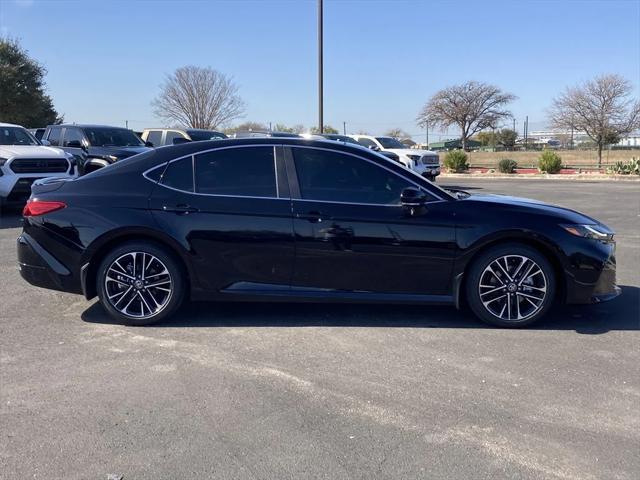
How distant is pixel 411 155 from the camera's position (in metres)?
21.2

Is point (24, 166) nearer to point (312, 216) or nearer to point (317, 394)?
point (312, 216)

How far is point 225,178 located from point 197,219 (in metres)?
0.44

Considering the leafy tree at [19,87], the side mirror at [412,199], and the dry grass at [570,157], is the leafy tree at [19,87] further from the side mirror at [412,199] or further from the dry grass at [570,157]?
the side mirror at [412,199]

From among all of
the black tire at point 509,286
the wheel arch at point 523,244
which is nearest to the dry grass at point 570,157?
the wheel arch at point 523,244

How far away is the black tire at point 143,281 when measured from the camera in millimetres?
5145

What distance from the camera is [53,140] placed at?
48.7 feet

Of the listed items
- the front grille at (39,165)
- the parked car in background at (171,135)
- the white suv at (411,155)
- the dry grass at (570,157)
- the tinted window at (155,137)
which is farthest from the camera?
the dry grass at (570,157)

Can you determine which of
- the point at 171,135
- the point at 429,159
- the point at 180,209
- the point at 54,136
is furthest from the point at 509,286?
Result: the point at 429,159

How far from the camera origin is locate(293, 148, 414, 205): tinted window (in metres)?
5.16

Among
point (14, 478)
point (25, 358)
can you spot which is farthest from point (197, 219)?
point (14, 478)

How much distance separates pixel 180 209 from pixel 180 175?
336 millimetres

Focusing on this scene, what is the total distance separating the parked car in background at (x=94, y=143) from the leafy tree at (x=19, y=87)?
24.4 m

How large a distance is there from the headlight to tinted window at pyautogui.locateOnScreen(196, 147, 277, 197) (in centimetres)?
257

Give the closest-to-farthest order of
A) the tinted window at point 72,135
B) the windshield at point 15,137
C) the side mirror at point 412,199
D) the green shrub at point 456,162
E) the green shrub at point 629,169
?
the side mirror at point 412,199
the windshield at point 15,137
the tinted window at point 72,135
the green shrub at point 629,169
the green shrub at point 456,162
